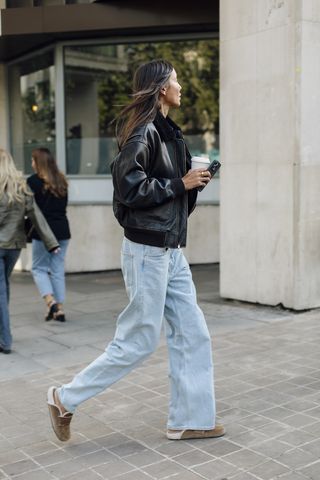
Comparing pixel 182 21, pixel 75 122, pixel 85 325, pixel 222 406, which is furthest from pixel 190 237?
pixel 222 406

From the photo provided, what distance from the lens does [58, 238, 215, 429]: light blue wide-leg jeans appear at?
3465 mm

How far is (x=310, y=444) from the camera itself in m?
3.53

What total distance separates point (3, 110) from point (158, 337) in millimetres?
9603

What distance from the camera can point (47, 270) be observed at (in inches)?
286

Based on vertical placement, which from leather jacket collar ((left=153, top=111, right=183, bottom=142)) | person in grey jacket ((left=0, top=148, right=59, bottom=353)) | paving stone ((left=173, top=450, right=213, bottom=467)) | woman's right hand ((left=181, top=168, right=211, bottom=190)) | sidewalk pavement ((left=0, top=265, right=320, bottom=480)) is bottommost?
sidewalk pavement ((left=0, top=265, right=320, bottom=480))

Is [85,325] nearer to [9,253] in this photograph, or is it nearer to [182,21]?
[9,253]

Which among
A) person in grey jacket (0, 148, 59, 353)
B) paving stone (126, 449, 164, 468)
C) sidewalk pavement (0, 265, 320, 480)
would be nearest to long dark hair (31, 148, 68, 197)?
person in grey jacket (0, 148, 59, 353)

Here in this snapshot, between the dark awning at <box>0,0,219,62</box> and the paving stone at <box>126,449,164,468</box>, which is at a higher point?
the dark awning at <box>0,0,219,62</box>

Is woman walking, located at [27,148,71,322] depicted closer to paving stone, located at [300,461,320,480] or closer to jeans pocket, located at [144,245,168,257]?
jeans pocket, located at [144,245,168,257]

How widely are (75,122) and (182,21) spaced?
2531mm

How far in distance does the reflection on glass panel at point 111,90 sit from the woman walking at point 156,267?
753cm

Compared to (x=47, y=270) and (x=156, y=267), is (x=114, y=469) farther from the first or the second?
(x=47, y=270)

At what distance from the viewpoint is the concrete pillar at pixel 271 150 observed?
6770mm

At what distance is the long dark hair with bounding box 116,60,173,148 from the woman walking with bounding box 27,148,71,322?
3693mm
